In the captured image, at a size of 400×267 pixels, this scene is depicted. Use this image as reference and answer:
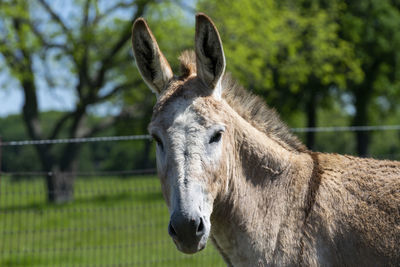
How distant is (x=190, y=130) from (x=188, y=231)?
2.01 ft

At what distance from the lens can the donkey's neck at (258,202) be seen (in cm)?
312

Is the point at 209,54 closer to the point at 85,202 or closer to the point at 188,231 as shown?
the point at 188,231

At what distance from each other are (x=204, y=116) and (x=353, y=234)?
115cm

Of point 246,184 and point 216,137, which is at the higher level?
point 216,137

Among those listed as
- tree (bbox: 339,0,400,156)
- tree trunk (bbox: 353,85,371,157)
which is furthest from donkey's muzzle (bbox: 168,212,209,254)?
tree trunk (bbox: 353,85,371,157)

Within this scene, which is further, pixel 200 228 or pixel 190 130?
pixel 190 130

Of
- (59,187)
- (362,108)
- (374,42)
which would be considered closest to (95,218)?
(59,187)

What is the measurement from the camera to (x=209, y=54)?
3230 millimetres

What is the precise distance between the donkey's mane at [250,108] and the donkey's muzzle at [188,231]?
996 millimetres

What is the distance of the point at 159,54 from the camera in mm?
3334

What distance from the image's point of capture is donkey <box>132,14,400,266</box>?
293 cm

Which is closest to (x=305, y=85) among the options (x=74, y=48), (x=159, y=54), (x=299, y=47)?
(x=299, y=47)

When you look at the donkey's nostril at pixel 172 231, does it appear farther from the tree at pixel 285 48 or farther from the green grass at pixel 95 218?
the tree at pixel 285 48

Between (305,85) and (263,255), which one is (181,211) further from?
Answer: (305,85)
